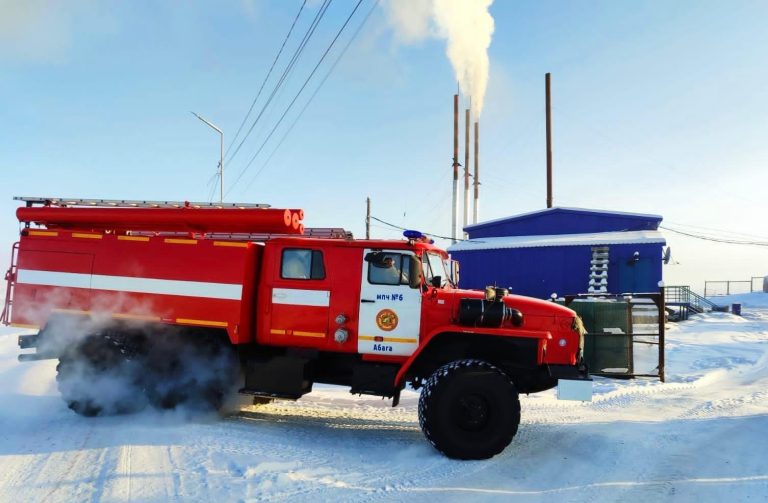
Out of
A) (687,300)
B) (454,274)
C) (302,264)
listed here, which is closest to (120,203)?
(302,264)

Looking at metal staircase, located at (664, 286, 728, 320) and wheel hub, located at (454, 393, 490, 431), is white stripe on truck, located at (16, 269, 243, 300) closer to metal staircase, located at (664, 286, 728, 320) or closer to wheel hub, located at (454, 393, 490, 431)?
wheel hub, located at (454, 393, 490, 431)

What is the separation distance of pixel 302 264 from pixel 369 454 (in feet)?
8.51

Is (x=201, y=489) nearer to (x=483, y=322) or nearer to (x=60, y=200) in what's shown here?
(x=483, y=322)

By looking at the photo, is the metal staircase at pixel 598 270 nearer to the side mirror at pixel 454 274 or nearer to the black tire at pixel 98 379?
the side mirror at pixel 454 274

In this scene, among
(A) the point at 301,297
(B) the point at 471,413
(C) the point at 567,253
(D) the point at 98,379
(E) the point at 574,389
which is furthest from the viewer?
(C) the point at 567,253

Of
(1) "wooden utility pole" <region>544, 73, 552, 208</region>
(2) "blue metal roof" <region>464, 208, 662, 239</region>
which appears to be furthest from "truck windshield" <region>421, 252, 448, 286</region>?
(1) "wooden utility pole" <region>544, 73, 552, 208</region>

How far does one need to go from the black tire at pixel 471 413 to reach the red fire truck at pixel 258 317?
2 cm

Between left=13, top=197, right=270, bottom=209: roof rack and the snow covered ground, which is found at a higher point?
left=13, top=197, right=270, bottom=209: roof rack

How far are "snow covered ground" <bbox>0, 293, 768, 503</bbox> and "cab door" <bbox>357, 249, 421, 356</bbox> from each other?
1.23 m

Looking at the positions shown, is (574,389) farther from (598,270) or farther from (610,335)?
(598,270)

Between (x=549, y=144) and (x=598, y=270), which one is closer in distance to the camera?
(x=598, y=270)

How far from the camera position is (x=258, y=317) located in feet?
21.9

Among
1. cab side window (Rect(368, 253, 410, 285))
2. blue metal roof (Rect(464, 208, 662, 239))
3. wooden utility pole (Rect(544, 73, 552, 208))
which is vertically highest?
wooden utility pole (Rect(544, 73, 552, 208))

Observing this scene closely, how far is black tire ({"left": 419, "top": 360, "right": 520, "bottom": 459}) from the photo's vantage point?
5.45 m
